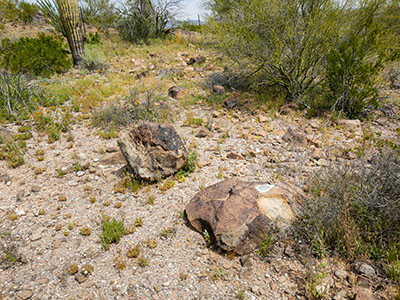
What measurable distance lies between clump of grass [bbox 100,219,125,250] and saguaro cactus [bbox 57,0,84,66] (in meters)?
8.95

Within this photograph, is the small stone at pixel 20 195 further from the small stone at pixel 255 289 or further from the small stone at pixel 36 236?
the small stone at pixel 255 289

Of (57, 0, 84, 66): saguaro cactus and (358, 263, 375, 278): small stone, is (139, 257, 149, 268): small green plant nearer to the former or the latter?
(358, 263, 375, 278): small stone

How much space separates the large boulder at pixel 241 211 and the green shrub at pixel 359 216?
32 cm

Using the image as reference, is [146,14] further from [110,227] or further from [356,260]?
[356,260]

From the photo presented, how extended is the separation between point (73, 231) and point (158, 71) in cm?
765

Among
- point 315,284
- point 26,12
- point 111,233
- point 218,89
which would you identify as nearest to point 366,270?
point 315,284

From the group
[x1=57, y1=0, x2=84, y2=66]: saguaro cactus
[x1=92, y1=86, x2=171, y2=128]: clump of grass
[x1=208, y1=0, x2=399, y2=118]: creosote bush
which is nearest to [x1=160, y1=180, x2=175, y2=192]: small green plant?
[x1=92, y1=86, x2=171, y2=128]: clump of grass

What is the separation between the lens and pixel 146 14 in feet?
47.0

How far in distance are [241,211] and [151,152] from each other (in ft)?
6.19

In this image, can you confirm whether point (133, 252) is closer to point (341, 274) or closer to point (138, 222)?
point (138, 222)

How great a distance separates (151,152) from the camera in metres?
4.17

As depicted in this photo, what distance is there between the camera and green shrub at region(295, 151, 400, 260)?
A: 2.76 metres

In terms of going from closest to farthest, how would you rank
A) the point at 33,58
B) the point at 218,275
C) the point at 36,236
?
the point at 218,275 < the point at 36,236 < the point at 33,58

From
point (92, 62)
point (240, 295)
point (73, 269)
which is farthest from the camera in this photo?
point (92, 62)
